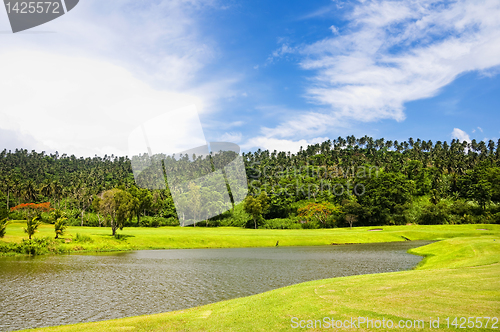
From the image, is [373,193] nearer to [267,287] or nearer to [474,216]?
[474,216]

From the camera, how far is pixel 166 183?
144 m

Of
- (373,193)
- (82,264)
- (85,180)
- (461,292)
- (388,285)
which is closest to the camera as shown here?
(461,292)

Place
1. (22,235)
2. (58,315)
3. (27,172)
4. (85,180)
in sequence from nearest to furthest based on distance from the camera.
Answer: (58,315) → (22,235) → (85,180) → (27,172)

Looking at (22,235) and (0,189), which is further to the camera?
(0,189)

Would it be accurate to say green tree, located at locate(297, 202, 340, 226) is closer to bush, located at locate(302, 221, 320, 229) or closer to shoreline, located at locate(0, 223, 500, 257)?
bush, located at locate(302, 221, 320, 229)

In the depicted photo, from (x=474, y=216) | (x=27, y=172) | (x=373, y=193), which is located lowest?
(x=474, y=216)

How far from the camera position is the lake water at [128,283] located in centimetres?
2039

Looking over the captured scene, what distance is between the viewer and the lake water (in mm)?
20391

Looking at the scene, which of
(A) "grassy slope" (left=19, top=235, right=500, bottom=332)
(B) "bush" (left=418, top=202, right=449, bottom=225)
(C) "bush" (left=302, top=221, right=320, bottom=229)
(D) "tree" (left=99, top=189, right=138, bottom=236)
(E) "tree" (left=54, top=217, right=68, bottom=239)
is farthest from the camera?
(C) "bush" (left=302, top=221, right=320, bottom=229)

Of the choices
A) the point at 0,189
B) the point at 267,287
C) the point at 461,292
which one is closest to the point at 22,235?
the point at 267,287

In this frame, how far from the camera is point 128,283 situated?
95.4ft

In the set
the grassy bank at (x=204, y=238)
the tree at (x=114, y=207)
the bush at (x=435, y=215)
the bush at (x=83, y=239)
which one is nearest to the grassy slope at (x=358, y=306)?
the grassy bank at (x=204, y=238)

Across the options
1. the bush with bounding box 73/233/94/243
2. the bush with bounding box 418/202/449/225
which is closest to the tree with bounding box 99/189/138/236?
the bush with bounding box 73/233/94/243

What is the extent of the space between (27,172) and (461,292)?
778 feet
